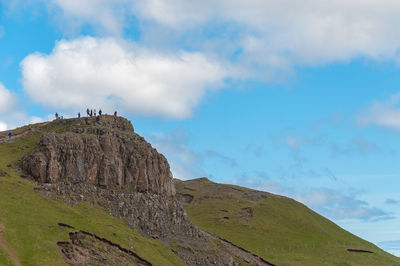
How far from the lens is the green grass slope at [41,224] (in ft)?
231

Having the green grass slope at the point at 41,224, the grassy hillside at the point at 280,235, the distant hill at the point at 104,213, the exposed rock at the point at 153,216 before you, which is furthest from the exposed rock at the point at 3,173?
the grassy hillside at the point at 280,235

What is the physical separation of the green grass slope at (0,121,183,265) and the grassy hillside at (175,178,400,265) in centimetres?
6033

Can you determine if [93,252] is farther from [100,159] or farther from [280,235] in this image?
[280,235]

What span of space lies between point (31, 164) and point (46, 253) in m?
39.9

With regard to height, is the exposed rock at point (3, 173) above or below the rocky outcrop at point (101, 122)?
below

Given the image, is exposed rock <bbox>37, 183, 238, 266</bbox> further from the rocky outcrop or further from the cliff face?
the rocky outcrop

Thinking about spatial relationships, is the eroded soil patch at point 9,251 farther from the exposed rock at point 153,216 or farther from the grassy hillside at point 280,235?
the grassy hillside at point 280,235

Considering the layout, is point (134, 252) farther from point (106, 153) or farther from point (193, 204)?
point (193, 204)

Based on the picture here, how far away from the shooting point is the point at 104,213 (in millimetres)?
102688

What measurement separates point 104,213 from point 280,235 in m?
90.9

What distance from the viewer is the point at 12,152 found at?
114m

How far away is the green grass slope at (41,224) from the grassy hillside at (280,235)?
60.3 metres

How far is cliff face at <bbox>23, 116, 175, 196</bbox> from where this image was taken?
351 ft

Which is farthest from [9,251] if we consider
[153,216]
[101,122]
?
[101,122]
